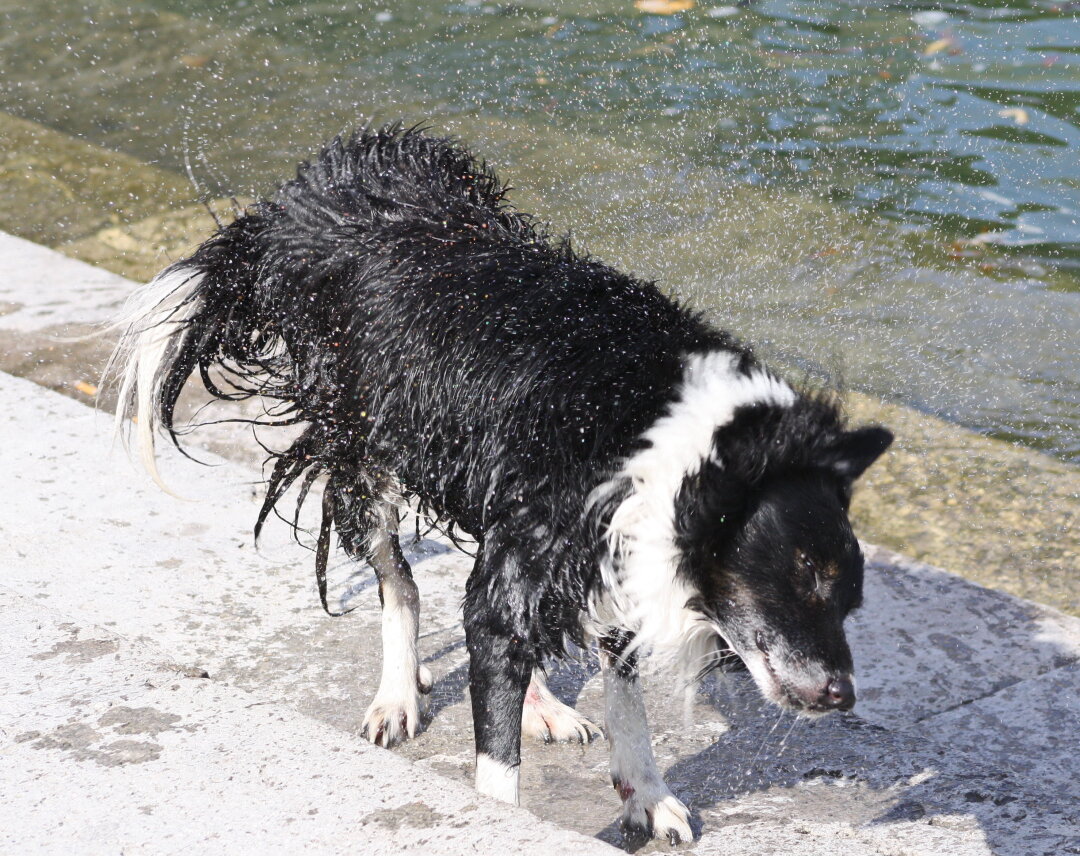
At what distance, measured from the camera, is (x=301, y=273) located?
11.1 ft

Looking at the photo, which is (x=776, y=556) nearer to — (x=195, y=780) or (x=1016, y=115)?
(x=195, y=780)

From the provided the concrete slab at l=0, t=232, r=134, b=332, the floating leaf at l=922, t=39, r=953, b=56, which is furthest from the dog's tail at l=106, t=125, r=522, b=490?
the floating leaf at l=922, t=39, r=953, b=56

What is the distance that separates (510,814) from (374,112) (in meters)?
7.05

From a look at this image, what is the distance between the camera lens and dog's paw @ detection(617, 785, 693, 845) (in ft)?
10.2

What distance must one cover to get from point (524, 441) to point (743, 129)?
607 centimetres

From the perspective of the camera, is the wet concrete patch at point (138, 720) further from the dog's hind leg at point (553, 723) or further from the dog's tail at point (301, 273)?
the dog's hind leg at point (553, 723)

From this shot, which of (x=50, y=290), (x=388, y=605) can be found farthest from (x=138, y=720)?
(x=50, y=290)

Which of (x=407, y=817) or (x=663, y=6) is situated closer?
(x=407, y=817)

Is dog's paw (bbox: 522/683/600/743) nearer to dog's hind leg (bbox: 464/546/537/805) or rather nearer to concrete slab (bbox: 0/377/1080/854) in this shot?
concrete slab (bbox: 0/377/1080/854)

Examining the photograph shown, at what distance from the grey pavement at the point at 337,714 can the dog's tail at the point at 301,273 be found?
1.50 feet

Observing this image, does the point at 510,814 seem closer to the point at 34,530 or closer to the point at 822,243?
the point at 34,530

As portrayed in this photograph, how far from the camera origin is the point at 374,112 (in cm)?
889

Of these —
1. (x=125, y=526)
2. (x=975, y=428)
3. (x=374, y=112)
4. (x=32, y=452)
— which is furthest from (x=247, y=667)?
(x=374, y=112)

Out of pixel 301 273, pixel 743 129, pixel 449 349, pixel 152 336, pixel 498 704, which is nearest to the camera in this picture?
pixel 498 704
